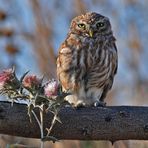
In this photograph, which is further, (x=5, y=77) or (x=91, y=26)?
(x=91, y=26)

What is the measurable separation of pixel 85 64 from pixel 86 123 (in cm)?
169

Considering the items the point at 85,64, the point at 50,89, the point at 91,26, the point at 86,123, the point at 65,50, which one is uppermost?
the point at 91,26

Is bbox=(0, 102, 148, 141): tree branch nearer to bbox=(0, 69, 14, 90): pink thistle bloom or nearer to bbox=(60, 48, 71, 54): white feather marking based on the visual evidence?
bbox=(0, 69, 14, 90): pink thistle bloom

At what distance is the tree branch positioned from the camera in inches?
128

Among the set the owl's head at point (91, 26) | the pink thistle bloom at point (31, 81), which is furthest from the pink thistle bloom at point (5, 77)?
the owl's head at point (91, 26)

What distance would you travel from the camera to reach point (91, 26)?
5516mm

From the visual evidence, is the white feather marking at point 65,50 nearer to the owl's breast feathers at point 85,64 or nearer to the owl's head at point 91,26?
the owl's breast feathers at point 85,64

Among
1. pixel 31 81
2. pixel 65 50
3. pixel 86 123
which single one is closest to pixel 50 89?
pixel 31 81

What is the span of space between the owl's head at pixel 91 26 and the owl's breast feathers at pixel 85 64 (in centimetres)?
14

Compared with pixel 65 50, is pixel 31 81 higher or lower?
lower

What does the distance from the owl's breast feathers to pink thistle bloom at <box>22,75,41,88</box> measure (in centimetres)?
169

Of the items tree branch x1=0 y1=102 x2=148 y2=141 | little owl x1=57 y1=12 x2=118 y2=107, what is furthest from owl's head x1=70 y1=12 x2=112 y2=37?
tree branch x1=0 y1=102 x2=148 y2=141

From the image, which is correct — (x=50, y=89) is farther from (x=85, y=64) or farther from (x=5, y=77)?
(x=85, y=64)

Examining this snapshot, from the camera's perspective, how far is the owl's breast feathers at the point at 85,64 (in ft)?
16.3
